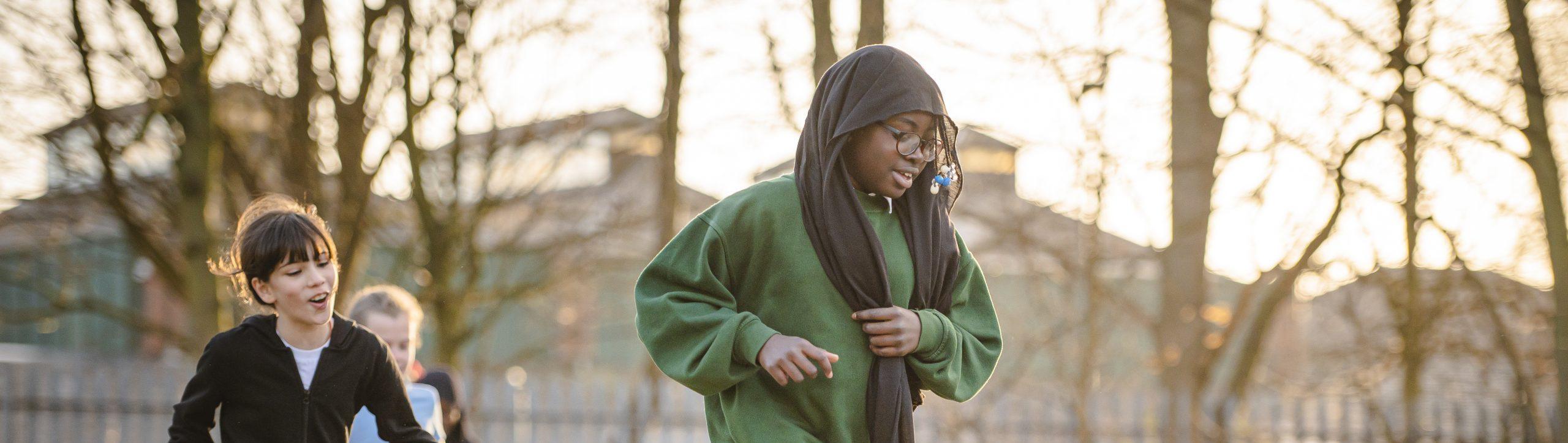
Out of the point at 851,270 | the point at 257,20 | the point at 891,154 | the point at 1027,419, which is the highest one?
the point at 257,20

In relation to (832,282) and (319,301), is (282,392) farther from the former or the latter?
(832,282)

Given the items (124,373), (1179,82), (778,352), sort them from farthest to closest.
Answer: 1. (124,373)
2. (1179,82)
3. (778,352)

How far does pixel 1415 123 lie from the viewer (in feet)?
27.1

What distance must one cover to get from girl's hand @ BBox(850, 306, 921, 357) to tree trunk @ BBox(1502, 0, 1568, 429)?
6.45 meters

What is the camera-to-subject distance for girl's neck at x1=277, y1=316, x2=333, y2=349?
3.12 m

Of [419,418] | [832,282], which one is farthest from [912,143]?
[419,418]

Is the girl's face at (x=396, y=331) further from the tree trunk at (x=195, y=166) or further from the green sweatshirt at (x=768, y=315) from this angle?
the tree trunk at (x=195, y=166)

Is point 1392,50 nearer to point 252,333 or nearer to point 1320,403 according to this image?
point 1320,403

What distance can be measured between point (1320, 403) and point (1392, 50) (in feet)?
10.2

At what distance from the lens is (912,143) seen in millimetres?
2779

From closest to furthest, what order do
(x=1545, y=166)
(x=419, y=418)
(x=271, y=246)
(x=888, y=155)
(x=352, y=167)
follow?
(x=888, y=155) → (x=271, y=246) → (x=419, y=418) → (x=1545, y=166) → (x=352, y=167)

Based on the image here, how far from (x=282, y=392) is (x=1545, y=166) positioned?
7.50 m

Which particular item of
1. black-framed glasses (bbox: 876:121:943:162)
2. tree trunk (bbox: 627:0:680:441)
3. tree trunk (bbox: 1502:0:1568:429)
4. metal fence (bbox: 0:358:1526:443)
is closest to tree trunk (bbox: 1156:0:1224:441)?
metal fence (bbox: 0:358:1526:443)

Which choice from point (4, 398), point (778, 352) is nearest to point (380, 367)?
point (778, 352)
